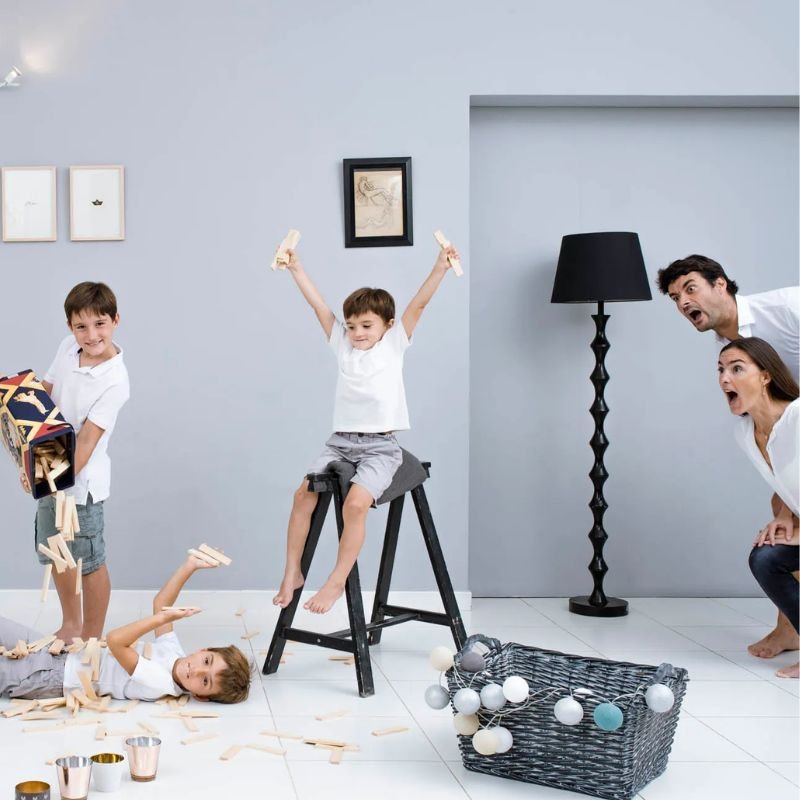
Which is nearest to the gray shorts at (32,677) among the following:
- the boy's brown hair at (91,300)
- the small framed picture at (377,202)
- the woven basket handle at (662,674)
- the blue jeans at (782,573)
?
the boy's brown hair at (91,300)

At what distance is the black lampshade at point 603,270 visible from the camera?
151 inches

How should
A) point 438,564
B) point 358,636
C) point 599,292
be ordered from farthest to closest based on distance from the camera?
point 599,292, point 438,564, point 358,636

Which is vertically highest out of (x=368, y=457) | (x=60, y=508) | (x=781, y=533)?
(x=368, y=457)

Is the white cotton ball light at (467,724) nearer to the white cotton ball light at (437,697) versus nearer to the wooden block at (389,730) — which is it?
the white cotton ball light at (437,697)

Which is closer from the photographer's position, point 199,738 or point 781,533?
point 199,738

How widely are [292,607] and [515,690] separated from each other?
44.6 inches

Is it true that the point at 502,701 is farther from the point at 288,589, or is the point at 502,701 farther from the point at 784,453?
the point at 784,453

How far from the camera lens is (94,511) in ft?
10.5

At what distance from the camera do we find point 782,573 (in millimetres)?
3182

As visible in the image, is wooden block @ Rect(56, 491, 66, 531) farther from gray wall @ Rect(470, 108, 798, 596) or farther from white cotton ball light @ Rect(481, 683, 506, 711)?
gray wall @ Rect(470, 108, 798, 596)

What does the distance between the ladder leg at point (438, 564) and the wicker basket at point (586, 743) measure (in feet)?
2.92

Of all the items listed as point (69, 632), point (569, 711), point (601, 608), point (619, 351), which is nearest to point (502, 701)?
point (569, 711)

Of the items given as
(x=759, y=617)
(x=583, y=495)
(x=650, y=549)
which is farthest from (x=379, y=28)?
(x=759, y=617)

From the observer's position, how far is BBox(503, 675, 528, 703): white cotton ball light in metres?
2.12
